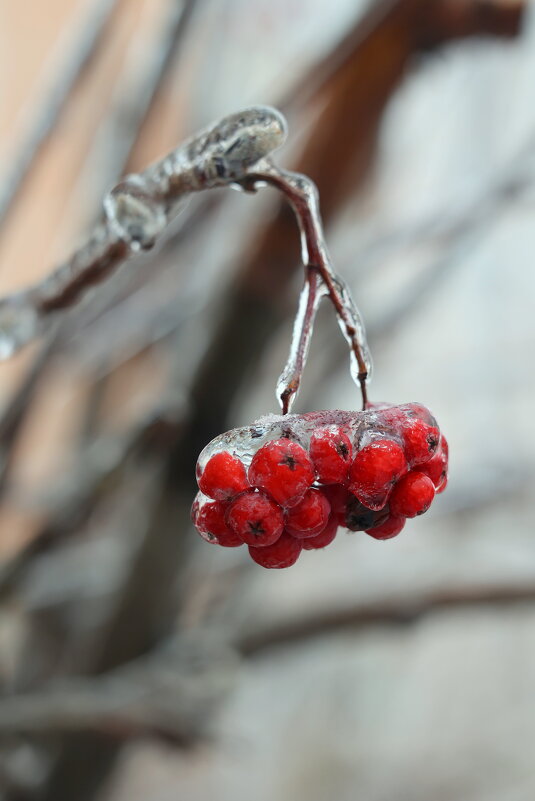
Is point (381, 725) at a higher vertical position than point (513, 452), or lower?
lower

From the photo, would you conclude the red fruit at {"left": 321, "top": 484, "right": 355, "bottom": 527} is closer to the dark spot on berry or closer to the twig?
the dark spot on berry

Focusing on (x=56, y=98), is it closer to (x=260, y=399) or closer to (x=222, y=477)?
(x=222, y=477)

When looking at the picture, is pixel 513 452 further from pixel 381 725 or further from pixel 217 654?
pixel 217 654

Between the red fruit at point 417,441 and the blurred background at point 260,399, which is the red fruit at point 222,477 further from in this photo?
the blurred background at point 260,399

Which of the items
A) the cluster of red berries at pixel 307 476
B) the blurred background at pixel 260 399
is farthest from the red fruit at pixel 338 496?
the blurred background at pixel 260 399

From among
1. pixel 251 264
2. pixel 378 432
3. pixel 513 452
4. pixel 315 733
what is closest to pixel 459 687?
pixel 315 733

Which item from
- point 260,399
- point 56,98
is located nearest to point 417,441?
point 56,98

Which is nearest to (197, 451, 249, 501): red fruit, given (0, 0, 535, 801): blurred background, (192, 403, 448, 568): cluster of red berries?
(192, 403, 448, 568): cluster of red berries
